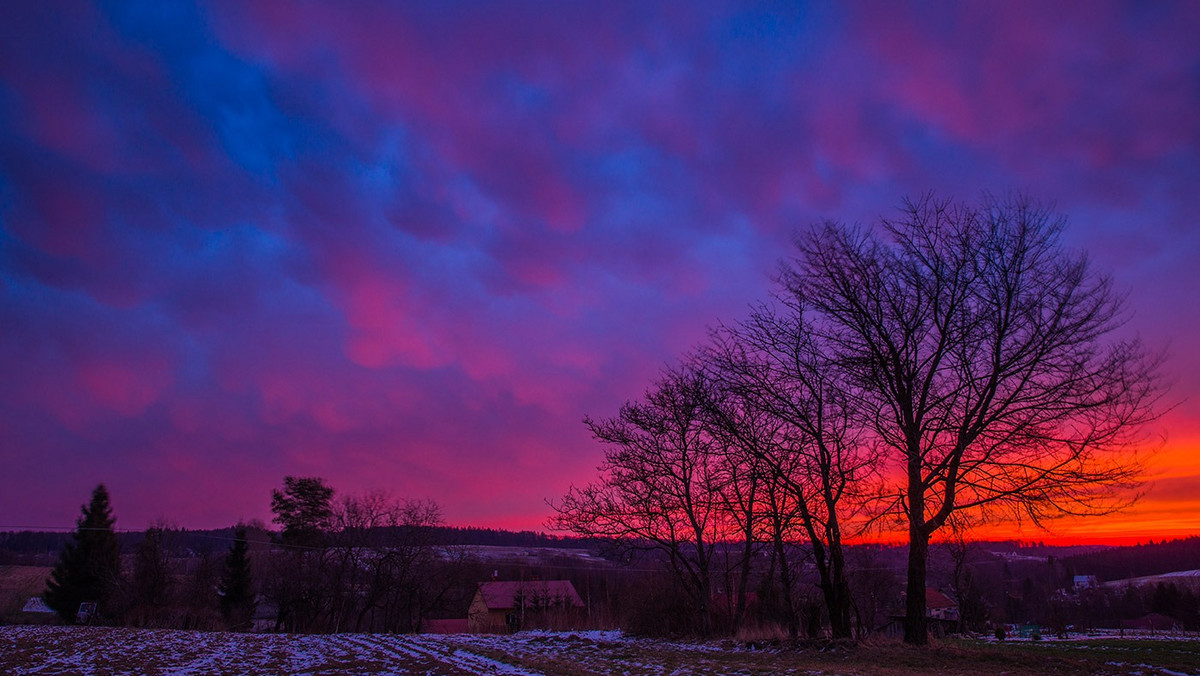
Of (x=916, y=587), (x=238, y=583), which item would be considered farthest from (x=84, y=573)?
(x=916, y=587)

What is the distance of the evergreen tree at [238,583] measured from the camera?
50250mm

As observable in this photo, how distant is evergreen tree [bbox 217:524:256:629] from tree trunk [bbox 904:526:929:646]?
51840 mm

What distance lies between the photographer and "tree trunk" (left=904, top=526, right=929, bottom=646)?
12.9 meters

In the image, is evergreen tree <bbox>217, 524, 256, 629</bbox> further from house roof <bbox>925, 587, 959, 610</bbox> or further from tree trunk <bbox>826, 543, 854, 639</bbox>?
house roof <bbox>925, 587, 959, 610</bbox>

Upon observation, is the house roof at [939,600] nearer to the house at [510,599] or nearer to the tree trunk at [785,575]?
the house at [510,599]

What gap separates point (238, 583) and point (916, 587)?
55588mm

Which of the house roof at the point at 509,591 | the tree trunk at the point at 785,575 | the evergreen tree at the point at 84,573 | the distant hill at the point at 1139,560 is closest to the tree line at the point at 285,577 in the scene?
the evergreen tree at the point at 84,573

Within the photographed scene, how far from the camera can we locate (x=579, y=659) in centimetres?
1408

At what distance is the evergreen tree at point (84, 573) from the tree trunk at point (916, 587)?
5662 centimetres

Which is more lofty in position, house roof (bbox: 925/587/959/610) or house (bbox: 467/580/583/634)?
house (bbox: 467/580/583/634)

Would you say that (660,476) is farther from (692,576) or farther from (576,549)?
(576,549)

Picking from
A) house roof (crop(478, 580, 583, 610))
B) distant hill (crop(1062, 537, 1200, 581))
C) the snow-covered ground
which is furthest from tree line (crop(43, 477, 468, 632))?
distant hill (crop(1062, 537, 1200, 581))

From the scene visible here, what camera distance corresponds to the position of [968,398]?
13.3 m

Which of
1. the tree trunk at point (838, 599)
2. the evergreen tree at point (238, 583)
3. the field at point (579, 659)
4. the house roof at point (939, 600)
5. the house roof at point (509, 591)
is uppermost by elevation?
the tree trunk at point (838, 599)
